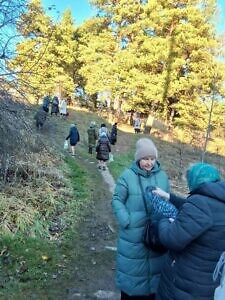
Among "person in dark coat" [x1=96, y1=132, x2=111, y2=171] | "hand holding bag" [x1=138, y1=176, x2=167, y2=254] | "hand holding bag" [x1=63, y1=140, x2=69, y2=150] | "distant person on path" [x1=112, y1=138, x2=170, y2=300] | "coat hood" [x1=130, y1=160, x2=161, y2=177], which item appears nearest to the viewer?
"hand holding bag" [x1=138, y1=176, x2=167, y2=254]

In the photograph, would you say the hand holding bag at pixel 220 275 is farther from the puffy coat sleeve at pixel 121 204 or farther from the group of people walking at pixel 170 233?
the puffy coat sleeve at pixel 121 204

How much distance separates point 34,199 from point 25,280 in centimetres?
347

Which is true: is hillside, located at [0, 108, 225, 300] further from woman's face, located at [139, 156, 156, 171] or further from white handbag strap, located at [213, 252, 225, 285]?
white handbag strap, located at [213, 252, 225, 285]

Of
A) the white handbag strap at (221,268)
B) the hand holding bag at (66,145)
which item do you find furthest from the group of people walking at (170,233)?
the hand holding bag at (66,145)

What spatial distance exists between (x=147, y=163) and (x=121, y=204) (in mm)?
460

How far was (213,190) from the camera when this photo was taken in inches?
104

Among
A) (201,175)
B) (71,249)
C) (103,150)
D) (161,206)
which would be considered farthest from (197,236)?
(103,150)

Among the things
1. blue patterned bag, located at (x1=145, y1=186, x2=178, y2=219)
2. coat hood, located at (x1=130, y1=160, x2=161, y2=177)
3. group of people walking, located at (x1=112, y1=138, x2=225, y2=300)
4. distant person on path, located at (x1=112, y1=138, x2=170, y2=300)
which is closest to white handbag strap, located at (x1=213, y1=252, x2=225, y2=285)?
group of people walking, located at (x1=112, y1=138, x2=225, y2=300)

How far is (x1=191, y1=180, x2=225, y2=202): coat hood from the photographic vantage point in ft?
8.69

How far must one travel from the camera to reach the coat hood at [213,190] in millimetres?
2648

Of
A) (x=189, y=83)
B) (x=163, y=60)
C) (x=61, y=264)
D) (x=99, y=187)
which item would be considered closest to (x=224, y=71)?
(x=189, y=83)

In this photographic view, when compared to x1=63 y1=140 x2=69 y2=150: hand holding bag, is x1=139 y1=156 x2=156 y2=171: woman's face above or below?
above

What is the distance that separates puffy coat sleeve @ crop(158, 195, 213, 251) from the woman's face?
1090 millimetres

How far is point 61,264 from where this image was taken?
6.21m
